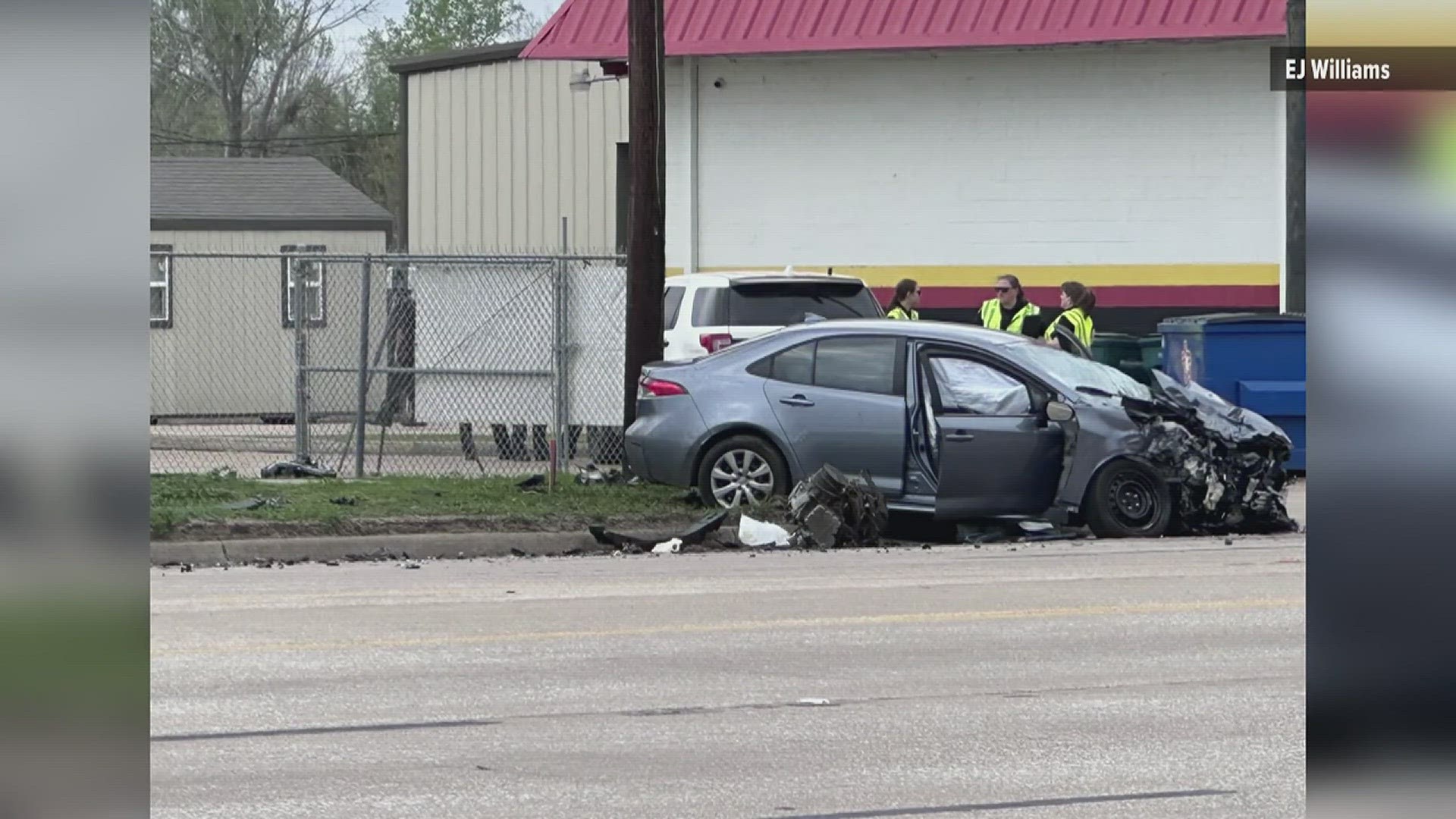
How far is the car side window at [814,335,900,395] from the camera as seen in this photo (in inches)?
593

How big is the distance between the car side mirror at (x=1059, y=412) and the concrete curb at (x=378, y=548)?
2.94 m

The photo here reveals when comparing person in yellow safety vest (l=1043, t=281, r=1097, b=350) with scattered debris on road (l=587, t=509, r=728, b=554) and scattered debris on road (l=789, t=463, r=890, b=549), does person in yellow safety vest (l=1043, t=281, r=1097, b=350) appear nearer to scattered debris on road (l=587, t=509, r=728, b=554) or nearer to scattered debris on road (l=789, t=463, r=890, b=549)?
scattered debris on road (l=789, t=463, r=890, b=549)

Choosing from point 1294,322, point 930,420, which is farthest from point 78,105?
point 1294,322

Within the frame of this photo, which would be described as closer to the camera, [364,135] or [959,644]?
[959,644]

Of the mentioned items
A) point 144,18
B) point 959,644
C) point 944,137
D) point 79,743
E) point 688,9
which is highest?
point 688,9

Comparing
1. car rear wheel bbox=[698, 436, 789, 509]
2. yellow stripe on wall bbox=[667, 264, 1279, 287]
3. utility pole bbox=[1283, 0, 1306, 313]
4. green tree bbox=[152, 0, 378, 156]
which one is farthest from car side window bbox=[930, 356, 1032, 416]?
green tree bbox=[152, 0, 378, 156]

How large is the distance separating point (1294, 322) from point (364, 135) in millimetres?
45311

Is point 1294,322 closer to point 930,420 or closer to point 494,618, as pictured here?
point 930,420

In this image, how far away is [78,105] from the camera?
1604mm

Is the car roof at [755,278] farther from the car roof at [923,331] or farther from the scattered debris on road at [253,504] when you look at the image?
the scattered debris on road at [253,504]

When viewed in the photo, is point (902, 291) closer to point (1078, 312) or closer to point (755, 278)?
point (755, 278)

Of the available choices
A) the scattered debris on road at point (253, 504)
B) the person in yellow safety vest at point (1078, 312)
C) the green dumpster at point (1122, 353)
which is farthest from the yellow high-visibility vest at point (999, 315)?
the scattered debris on road at point (253, 504)

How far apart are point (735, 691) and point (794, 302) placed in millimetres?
11652

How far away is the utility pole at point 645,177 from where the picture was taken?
17156 mm
